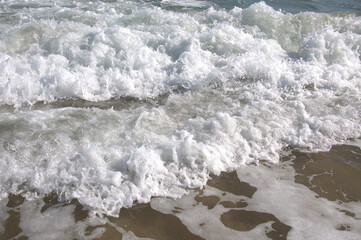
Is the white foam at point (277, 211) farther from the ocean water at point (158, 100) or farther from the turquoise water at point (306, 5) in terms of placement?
the turquoise water at point (306, 5)

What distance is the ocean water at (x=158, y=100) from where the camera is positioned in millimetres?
2908

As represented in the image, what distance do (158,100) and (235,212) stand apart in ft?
6.88

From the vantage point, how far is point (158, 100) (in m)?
4.41

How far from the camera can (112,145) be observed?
329 cm

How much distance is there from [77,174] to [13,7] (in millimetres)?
6848

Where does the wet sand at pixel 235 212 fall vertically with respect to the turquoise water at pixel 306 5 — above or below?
below

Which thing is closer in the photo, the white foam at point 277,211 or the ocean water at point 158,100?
the white foam at point 277,211

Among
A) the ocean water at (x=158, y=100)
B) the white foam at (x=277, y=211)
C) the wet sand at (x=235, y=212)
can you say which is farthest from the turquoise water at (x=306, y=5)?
the white foam at (x=277, y=211)

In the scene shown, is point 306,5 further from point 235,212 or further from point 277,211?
point 235,212

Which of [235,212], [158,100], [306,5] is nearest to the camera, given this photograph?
[235,212]

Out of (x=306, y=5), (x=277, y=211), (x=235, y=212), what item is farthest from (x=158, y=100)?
(x=306, y=5)

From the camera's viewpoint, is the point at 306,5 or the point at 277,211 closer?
the point at 277,211

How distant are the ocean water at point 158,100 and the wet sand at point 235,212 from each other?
2.2 inches

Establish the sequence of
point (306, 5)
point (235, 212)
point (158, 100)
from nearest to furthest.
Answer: point (235, 212), point (158, 100), point (306, 5)
